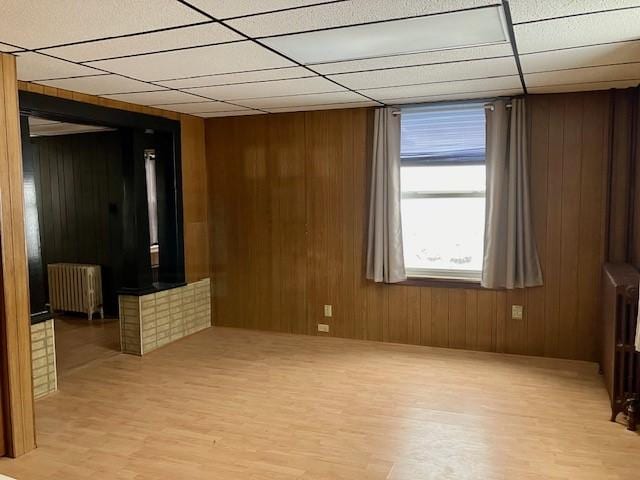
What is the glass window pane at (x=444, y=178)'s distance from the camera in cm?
462

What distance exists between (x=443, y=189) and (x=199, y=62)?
2551 mm

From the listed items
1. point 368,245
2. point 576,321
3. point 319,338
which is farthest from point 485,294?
point 319,338

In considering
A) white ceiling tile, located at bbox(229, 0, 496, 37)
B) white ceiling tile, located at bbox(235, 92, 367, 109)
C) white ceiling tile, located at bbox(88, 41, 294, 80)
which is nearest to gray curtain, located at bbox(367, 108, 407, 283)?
white ceiling tile, located at bbox(235, 92, 367, 109)

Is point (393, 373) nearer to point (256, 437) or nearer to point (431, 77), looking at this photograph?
point (256, 437)

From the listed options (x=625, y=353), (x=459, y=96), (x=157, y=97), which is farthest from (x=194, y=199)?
(x=625, y=353)

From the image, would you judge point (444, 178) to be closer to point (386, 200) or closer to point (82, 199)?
point (386, 200)

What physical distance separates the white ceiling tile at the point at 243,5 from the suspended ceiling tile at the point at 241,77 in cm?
104

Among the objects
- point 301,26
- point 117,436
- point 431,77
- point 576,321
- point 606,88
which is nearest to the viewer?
point 301,26

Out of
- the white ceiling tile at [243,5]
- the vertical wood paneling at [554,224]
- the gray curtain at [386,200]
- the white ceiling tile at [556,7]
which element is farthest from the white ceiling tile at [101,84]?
the vertical wood paneling at [554,224]

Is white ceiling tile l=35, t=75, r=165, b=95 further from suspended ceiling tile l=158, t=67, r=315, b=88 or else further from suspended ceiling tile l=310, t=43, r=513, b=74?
suspended ceiling tile l=310, t=43, r=513, b=74

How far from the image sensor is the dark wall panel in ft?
20.3

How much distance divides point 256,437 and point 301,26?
7.52 feet

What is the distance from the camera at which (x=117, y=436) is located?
314 cm

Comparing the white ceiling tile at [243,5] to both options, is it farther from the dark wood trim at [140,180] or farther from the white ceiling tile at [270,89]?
the dark wood trim at [140,180]
